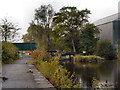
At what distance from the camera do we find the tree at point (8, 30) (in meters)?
19.5

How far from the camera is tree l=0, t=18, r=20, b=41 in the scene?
1947 centimetres

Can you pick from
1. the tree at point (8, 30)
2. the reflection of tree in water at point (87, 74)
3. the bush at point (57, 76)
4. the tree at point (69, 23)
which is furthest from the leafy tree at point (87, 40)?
the bush at point (57, 76)

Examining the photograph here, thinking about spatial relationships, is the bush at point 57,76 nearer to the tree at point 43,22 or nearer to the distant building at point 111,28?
the tree at point 43,22

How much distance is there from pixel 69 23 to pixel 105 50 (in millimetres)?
6026

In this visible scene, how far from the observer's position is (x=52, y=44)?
1027 inches

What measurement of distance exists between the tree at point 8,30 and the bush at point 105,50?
10.8 metres

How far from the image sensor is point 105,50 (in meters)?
23.1


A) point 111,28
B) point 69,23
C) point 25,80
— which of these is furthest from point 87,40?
point 25,80

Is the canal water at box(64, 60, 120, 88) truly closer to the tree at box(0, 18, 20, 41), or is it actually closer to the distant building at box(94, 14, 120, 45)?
the tree at box(0, 18, 20, 41)

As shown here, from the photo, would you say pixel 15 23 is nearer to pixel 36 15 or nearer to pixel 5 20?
pixel 5 20

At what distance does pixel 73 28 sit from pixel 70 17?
5.33 ft

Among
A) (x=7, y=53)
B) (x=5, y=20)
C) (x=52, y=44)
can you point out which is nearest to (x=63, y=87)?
(x=7, y=53)

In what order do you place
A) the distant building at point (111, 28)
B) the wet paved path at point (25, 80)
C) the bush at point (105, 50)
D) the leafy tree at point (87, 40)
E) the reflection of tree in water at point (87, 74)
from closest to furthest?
the wet paved path at point (25, 80) → the reflection of tree in water at point (87, 74) → the bush at point (105, 50) → the leafy tree at point (87, 40) → the distant building at point (111, 28)

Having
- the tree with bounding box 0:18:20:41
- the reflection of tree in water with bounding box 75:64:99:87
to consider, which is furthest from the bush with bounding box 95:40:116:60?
the reflection of tree in water with bounding box 75:64:99:87
